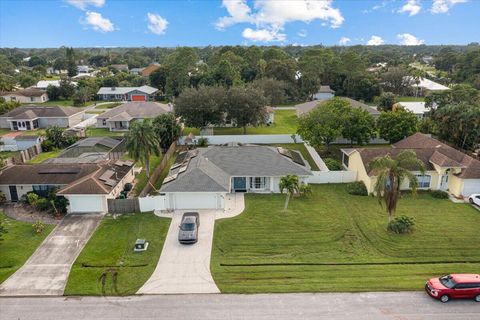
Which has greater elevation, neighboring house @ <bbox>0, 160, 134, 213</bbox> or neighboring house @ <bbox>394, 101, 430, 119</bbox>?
neighboring house @ <bbox>394, 101, 430, 119</bbox>

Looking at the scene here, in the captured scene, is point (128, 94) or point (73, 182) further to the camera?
point (128, 94)

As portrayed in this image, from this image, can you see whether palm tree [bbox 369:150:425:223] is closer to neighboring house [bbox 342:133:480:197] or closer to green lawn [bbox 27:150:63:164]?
neighboring house [bbox 342:133:480:197]

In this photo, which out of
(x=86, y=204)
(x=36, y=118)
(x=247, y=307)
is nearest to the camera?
(x=247, y=307)

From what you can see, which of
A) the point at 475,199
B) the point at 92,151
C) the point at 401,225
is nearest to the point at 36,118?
the point at 92,151

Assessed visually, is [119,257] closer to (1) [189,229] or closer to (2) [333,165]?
(1) [189,229]

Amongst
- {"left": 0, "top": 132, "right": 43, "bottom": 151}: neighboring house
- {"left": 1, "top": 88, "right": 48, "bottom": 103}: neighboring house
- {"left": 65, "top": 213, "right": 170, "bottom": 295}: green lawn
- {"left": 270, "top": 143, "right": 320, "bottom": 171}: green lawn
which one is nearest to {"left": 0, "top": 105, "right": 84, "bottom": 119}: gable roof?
{"left": 0, "top": 132, "right": 43, "bottom": 151}: neighboring house

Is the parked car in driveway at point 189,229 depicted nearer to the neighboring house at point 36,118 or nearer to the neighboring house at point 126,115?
the neighboring house at point 126,115

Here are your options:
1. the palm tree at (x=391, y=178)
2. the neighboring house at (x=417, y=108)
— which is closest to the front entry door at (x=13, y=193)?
the palm tree at (x=391, y=178)
